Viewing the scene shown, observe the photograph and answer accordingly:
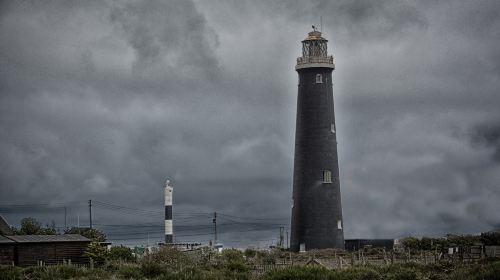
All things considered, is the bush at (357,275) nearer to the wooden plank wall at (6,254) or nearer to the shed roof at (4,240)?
the wooden plank wall at (6,254)

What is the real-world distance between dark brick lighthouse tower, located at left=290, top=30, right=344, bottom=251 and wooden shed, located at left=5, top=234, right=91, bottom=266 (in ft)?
43.1

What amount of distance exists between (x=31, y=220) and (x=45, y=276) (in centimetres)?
3260

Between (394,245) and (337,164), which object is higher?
(337,164)

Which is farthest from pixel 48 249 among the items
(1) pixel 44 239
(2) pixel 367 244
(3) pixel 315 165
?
(2) pixel 367 244

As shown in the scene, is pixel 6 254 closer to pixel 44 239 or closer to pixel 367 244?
pixel 44 239

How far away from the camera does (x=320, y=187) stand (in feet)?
190

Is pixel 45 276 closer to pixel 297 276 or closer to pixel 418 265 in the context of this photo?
pixel 297 276

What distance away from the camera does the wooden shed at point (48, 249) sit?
5203 centimetres

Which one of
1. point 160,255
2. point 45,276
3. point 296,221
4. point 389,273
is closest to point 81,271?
point 45,276

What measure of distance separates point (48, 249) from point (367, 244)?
21.8m

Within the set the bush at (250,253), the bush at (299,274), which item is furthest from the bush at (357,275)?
the bush at (250,253)

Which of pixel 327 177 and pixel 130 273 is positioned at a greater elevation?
pixel 327 177

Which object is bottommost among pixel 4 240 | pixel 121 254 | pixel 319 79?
pixel 121 254

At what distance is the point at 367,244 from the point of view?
63.4 m
